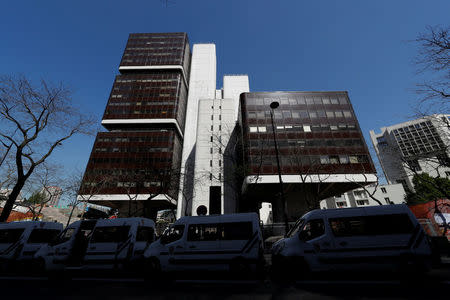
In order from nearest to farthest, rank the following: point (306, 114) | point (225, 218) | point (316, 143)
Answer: point (225, 218) → point (316, 143) → point (306, 114)

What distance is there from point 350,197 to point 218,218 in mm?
68424

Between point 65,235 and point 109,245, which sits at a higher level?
point 65,235

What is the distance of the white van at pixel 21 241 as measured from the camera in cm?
896

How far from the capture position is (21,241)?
9.22 metres

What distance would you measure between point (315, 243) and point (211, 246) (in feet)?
12.6

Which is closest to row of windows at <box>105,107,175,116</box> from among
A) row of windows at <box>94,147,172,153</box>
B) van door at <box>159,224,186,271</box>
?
row of windows at <box>94,147,172,153</box>

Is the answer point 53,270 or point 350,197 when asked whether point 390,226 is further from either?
point 350,197

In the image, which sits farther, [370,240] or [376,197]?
[376,197]

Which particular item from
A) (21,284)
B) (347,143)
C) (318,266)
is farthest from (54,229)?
(347,143)

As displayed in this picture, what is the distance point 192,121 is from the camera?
198 ft

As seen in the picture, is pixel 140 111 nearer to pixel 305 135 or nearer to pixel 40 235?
pixel 305 135

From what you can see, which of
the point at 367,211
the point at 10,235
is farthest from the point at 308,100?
the point at 10,235

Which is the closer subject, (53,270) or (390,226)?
(390,226)

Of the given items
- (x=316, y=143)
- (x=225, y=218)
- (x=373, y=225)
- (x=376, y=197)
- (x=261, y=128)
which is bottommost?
(x=373, y=225)
